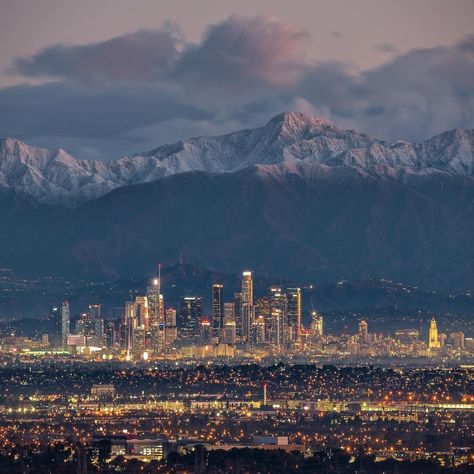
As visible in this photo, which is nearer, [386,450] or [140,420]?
[386,450]

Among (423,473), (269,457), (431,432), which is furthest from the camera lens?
(431,432)

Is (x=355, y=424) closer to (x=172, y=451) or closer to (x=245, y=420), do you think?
(x=245, y=420)

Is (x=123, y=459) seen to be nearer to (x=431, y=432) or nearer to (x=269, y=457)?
(x=269, y=457)

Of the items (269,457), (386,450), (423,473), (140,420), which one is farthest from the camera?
(140,420)

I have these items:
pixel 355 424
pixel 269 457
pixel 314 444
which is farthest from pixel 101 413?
pixel 269 457

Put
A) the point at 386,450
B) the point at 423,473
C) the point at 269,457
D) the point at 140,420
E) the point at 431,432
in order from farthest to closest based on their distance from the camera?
the point at 140,420
the point at 431,432
the point at 386,450
the point at 269,457
the point at 423,473

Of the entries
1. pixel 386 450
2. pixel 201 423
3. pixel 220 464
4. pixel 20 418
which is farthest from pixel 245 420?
pixel 220 464

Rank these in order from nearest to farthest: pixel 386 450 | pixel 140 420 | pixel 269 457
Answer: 1. pixel 269 457
2. pixel 386 450
3. pixel 140 420

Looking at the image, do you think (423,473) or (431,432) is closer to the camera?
(423,473)
